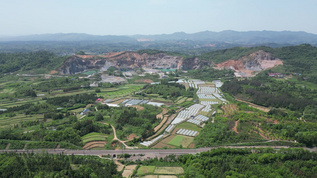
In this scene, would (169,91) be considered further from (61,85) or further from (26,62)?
(26,62)

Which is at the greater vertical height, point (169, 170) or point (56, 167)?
point (56, 167)

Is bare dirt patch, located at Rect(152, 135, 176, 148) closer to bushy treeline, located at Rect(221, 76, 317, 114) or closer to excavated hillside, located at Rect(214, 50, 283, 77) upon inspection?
bushy treeline, located at Rect(221, 76, 317, 114)

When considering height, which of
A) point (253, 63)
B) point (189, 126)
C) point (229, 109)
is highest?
point (253, 63)

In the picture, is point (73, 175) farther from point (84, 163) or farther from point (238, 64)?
point (238, 64)

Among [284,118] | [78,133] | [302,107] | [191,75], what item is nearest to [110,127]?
[78,133]

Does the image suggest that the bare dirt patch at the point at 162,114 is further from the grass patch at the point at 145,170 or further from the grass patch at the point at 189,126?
the grass patch at the point at 145,170

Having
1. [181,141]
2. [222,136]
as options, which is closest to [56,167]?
[181,141]
